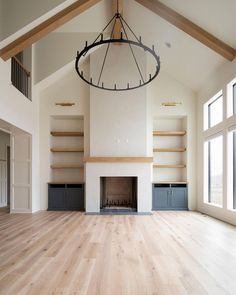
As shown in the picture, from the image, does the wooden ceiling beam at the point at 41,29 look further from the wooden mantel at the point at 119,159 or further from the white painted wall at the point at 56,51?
the wooden mantel at the point at 119,159

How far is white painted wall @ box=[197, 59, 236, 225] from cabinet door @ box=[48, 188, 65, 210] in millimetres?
4036

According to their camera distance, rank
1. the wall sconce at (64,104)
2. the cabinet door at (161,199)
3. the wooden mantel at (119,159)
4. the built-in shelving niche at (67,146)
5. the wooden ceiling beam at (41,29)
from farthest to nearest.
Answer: the built-in shelving niche at (67,146) → the wall sconce at (64,104) → the cabinet door at (161,199) → the wooden mantel at (119,159) → the wooden ceiling beam at (41,29)

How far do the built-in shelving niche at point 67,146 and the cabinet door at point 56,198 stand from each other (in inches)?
16.0

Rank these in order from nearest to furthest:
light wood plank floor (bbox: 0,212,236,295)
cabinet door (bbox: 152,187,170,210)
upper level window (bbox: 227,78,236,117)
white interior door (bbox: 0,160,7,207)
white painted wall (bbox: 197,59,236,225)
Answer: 1. light wood plank floor (bbox: 0,212,236,295)
2. white painted wall (bbox: 197,59,236,225)
3. upper level window (bbox: 227,78,236,117)
4. cabinet door (bbox: 152,187,170,210)
5. white interior door (bbox: 0,160,7,207)

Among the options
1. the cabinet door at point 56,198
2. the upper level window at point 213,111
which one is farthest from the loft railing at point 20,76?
the upper level window at point 213,111

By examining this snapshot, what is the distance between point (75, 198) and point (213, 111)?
15.3 feet

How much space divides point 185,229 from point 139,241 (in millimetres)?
1377

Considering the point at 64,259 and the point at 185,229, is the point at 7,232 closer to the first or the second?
the point at 64,259

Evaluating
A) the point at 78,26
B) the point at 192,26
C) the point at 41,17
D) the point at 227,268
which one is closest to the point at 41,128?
the point at 78,26

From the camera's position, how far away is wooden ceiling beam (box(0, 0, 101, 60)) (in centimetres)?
531

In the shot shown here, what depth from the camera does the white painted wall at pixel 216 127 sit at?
5.80 metres

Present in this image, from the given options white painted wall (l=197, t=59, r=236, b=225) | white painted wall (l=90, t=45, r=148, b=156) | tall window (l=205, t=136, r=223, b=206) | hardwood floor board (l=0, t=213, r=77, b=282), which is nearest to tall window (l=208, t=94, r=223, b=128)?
white painted wall (l=197, t=59, r=236, b=225)

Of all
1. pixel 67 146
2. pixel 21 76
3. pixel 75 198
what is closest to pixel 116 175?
pixel 75 198

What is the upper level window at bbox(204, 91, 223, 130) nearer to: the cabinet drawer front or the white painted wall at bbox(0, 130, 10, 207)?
the cabinet drawer front
